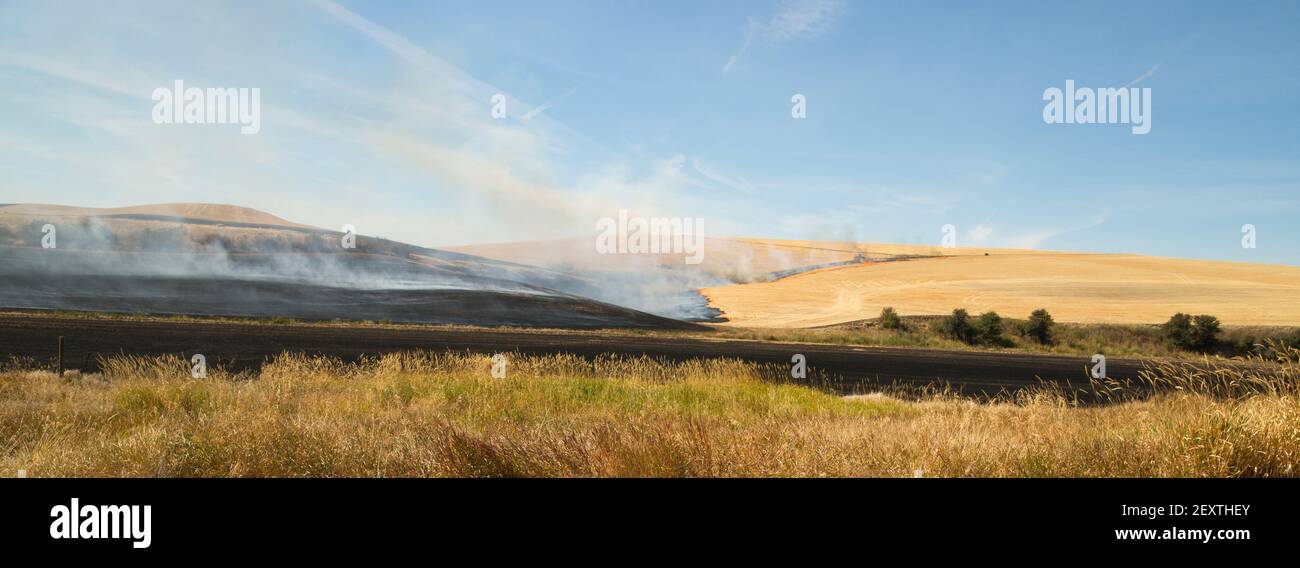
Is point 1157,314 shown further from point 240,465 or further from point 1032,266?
point 240,465

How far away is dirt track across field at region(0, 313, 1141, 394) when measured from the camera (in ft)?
91.4

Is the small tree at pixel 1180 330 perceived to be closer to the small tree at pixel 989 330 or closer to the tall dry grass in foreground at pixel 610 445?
the small tree at pixel 989 330

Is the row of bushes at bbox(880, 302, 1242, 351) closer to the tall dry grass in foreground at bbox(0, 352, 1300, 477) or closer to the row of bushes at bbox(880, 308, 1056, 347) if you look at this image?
the row of bushes at bbox(880, 308, 1056, 347)

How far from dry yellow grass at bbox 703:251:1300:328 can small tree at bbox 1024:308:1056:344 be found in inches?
314

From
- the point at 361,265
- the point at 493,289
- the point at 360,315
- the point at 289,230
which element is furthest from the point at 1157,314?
the point at 289,230

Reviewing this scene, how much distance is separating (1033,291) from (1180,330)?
2676 cm

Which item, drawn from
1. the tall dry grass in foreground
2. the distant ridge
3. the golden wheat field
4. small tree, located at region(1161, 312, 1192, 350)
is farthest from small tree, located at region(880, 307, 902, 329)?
the distant ridge

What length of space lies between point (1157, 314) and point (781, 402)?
6615 cm

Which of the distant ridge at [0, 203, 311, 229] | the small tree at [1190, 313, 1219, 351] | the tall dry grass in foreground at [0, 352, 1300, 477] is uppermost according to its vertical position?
the distant ridge at [0, 203, 311, 229]

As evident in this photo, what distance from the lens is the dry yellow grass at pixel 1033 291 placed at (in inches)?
2657

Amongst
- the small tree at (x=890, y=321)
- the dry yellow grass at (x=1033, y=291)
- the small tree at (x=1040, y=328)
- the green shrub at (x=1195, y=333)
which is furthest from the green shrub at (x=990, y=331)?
the green shrub at (x=1195, y=333)

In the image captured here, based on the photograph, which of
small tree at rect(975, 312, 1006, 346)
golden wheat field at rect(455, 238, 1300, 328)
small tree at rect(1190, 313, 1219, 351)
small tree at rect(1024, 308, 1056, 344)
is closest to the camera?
small tree at rect(1190, 313, 1219, 351)

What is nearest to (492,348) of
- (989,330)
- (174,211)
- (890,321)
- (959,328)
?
(890,321)
